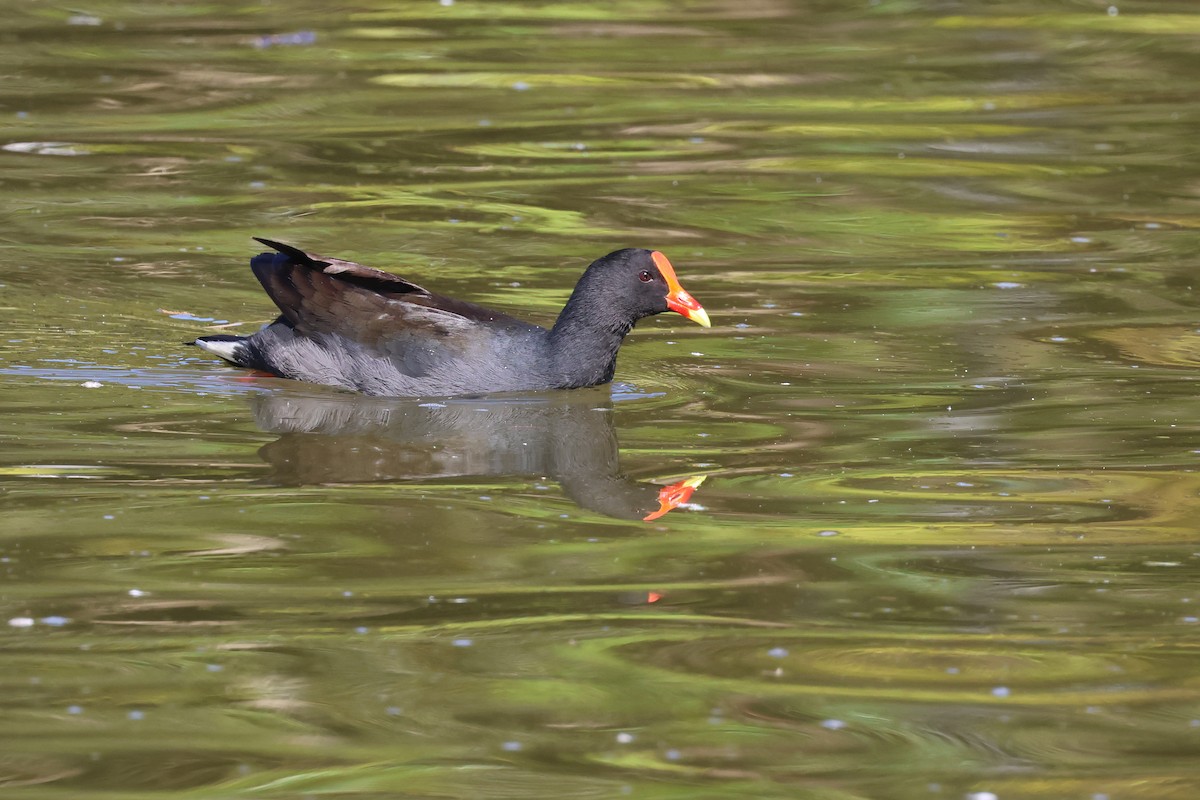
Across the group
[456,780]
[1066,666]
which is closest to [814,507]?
[1066,666]

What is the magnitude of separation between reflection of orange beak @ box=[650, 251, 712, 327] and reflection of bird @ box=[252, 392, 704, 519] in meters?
0.54

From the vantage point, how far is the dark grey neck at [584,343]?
8.60 m

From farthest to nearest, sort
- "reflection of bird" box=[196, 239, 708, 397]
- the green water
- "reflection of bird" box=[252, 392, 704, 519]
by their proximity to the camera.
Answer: "reflection of bird" box=[196, 239, 708, 397] → "reflection of bird" box=[252, 392, 704, 519] → the green water

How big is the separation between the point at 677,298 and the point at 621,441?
1.05 metres

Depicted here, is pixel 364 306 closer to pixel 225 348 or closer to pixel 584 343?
pixel 225 348

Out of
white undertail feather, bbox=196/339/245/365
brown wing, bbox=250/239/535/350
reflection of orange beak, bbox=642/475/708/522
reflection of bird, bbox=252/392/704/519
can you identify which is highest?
brown wing, bbox=250/239/535/350

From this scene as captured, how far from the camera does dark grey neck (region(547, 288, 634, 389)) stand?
28.2 ft

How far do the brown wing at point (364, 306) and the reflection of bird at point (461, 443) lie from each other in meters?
0.30

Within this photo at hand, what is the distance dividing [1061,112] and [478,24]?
512 centimetres

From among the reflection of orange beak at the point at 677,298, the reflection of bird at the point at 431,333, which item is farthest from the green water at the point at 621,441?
the reflection of orange beak at the point at 677,298

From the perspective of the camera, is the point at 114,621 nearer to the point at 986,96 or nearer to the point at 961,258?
the point at 961,258

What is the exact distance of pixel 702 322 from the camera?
8.78 m

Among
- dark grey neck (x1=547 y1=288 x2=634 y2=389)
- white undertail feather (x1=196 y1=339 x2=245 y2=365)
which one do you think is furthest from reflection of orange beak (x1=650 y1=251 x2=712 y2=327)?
white undertail feather (x1=196 y1=339 x2=245 y2=365)

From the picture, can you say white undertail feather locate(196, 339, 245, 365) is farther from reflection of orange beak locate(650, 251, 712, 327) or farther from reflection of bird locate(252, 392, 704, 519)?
reflection of orange beak locate(650, 251, 712, 327)
